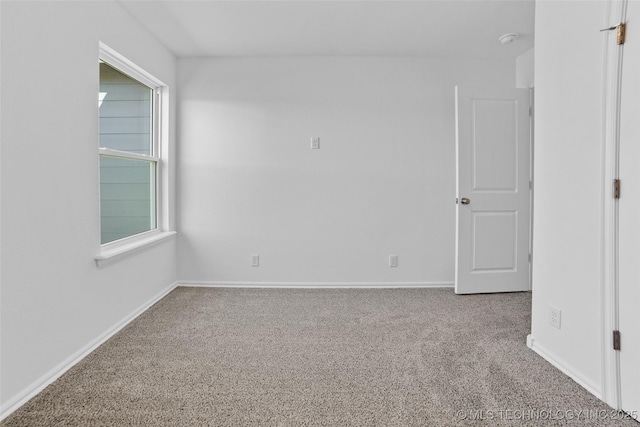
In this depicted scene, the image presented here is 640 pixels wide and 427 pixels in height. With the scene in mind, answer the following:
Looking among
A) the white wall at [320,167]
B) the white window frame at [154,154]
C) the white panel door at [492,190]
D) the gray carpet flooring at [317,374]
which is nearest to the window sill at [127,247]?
the white window frame at [154,154]

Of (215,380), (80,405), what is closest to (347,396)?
(215,380)

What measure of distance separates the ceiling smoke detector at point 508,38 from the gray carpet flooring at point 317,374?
2.31 metres

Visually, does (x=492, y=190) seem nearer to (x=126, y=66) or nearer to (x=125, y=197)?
(x=125, y=197)

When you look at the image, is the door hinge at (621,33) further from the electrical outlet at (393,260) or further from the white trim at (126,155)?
the white trim at (126,155)

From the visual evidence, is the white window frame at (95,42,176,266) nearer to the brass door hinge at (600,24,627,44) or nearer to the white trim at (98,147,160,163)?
the white trim at (98,147,160,163)

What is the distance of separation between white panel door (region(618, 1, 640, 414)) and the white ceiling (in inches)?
51.1

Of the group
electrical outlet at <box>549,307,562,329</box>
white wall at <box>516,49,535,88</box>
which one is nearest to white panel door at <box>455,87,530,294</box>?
white wall at <box>516,49,535,88</box>

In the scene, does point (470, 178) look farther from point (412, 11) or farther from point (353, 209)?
point (412, 11)

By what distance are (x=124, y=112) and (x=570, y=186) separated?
3.16m

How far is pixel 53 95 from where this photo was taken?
1.99 m

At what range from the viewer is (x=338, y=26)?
303 cm

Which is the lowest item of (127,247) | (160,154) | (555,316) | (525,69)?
(555,316)

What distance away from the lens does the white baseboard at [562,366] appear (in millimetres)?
1819

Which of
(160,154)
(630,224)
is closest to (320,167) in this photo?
(160,154)
